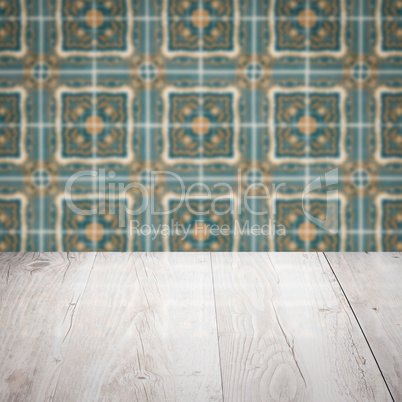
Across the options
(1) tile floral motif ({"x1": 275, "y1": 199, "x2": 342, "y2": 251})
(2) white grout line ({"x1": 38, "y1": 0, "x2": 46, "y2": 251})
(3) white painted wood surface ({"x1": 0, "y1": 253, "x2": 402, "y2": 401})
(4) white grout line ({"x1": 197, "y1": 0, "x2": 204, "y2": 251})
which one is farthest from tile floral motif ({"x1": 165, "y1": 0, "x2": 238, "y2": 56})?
(3) white painted wood surface ({"x1": 0, "y1": 253, "x2": 402, "y2": 401})

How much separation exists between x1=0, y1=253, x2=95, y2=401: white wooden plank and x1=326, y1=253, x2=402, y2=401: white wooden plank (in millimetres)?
569

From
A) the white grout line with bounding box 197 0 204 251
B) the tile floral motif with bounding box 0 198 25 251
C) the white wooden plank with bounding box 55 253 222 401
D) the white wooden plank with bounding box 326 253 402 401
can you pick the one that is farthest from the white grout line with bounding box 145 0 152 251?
the white wooden plank with bounding box 326 253 402 401

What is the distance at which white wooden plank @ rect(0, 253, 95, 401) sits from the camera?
3.00 feet

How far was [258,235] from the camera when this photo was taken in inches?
61.4

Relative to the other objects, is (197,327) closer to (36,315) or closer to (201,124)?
(36,315)

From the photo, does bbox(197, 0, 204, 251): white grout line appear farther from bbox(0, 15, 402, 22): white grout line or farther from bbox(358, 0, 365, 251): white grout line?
bbox(358, 0, 365, 251): white grout line

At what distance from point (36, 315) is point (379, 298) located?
748 millimetres

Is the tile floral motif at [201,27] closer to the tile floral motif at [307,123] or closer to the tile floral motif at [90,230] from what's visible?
the tile floral motif at [307,123]

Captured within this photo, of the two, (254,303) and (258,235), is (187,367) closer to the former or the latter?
(254,303)

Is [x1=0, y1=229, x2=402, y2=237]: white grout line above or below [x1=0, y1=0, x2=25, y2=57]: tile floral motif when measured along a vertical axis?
below

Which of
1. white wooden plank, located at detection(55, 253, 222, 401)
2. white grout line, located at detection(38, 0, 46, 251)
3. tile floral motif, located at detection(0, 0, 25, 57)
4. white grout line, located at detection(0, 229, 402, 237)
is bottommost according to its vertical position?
white wooden plank, located at detection(55, 253, 222, 401)

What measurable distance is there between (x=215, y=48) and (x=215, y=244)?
535mm

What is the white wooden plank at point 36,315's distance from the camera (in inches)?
36.0

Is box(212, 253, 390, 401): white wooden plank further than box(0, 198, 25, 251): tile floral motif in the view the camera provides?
No
